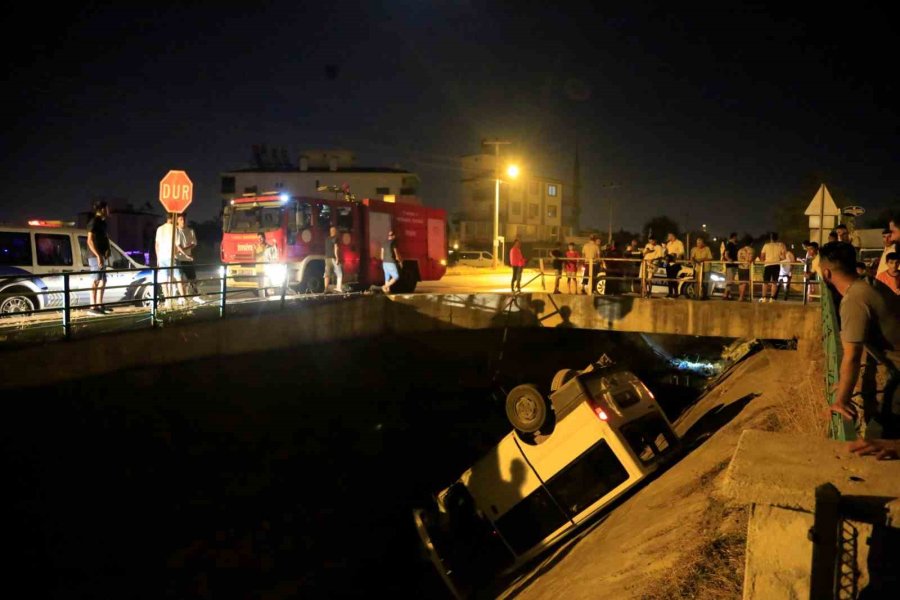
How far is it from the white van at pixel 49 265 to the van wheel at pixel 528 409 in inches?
245

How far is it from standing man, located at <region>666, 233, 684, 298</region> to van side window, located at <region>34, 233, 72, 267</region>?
12655 mm

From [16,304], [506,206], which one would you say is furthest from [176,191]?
[506,206]

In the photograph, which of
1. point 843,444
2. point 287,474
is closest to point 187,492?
point 287,474

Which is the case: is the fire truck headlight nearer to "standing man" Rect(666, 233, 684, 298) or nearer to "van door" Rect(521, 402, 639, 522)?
"standing man" Rect(666, 233, 684, 298)

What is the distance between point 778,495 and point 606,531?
4.09 metres

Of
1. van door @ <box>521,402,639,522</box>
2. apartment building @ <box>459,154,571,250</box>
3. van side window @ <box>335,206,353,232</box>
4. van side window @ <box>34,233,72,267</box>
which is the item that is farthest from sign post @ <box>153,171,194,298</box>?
apartment building @ <box>459,154,571,250</box>

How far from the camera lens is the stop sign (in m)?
9.91

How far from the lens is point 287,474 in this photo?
10711 millimetres

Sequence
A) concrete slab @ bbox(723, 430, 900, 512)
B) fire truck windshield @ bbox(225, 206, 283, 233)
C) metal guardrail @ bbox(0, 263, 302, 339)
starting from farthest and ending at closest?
fire truck windshield @ bbox(225, 206, 283, 233) → metal guardrail @ bbox(0, 263, 302, 339) → concrete slab @ bbox(723, 430, 900, 512)

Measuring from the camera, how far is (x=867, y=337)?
391 centimetres

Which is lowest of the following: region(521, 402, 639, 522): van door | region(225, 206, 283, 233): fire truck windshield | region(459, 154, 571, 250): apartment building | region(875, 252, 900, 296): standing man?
region(521, 402, 639, 522): van door

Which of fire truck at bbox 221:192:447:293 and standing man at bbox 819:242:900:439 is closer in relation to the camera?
standing man at bbox 819:242:900:439

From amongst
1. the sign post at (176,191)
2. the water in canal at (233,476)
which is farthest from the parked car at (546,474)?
the sign post at (176,191)

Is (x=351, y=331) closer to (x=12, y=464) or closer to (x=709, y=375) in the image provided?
(x=12, y=464)
